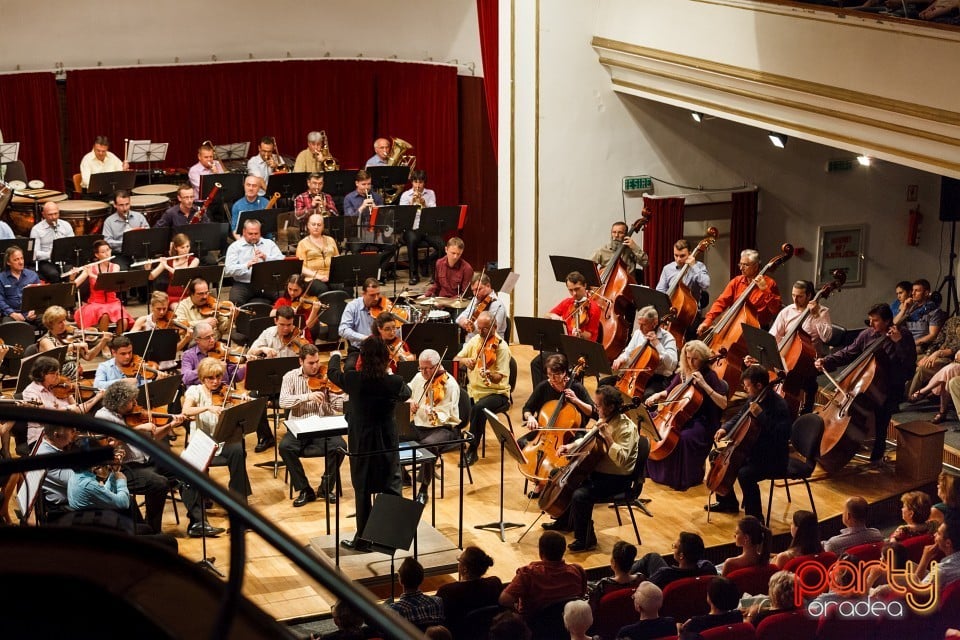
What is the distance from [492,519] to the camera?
794cm

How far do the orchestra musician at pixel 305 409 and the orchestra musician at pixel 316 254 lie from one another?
2914mm

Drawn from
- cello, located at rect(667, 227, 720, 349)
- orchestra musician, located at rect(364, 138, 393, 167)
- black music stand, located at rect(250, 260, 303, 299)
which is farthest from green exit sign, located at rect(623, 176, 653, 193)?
black music stand, located at rect(250, 260, 303, 299)

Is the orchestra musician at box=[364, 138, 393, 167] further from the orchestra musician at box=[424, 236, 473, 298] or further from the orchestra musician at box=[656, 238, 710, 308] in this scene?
the orchestra musician at box=[656, 238, 710, 308]

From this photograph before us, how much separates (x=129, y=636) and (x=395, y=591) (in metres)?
5.36

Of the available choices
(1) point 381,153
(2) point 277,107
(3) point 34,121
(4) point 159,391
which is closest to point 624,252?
(1) point 381,153

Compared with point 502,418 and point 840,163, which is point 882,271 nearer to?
point 840,163

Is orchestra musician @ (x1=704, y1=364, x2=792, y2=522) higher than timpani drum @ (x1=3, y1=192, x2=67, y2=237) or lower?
lower

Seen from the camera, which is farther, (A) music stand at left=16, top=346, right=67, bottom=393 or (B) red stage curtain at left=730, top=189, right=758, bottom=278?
(B) red stage curtain at left=730, top=189, right=758, bottom=278

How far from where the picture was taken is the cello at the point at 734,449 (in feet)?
24.8

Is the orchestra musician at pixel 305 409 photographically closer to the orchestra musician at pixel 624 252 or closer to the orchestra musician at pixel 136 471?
the orchestra musician at pixel 136 471

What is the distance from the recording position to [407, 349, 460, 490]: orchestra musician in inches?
323

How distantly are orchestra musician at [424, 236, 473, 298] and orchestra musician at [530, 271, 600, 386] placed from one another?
3.55ft

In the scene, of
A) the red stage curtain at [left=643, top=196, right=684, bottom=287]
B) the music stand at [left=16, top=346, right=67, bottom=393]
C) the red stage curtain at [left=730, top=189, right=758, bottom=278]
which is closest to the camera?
the music stand at [left=16, top=346, right=67, bottom=393]

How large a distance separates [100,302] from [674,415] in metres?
5.15
